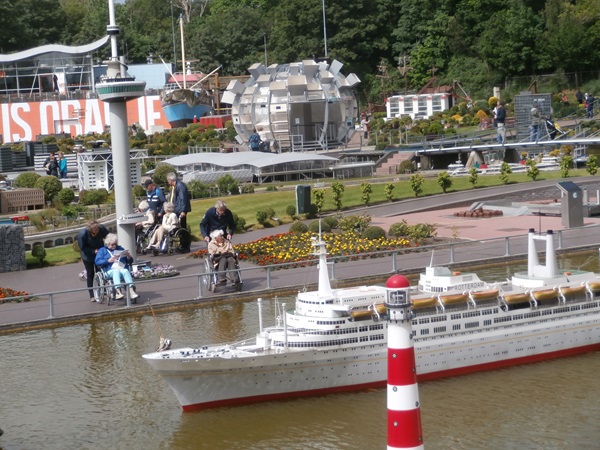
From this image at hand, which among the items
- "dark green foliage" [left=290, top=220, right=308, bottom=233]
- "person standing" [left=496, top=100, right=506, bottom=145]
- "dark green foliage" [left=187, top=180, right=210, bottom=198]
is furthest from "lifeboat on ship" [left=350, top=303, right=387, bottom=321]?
"person standing" [left=496, top=100, right=506, bottom=145]

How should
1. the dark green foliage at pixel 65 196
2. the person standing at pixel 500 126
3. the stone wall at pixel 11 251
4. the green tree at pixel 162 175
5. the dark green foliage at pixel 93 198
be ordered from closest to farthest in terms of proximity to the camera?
the stone wall at pixel 11 251
the dark green foliage at pixel 93 198
the dark green foliage at pixel 65 196
the green tree at pixel 162 175
the person standing at pixel 500 126

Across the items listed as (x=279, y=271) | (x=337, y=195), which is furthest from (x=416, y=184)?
(x=279, y=271)

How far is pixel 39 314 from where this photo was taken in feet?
85.1

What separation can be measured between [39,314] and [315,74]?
36692mm

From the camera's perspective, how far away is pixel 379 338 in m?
20.1

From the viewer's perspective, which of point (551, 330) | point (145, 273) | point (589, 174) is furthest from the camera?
point (589, 174)

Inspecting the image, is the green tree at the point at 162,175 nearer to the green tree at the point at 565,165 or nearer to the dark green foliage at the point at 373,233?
the green tree at the point at 565,165

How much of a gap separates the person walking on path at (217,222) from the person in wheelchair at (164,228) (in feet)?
15.3

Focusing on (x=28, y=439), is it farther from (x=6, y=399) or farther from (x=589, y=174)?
(x=589, y=174)

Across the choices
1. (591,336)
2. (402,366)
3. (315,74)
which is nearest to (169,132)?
(315,74)

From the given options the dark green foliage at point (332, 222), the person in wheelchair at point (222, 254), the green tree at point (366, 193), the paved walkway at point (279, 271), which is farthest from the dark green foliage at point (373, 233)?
the green tree at point (366, 193)

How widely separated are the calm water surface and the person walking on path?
566cm

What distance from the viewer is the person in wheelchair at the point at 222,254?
2773 centimetres

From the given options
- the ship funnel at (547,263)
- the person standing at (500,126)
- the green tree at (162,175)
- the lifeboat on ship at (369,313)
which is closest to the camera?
the lifeboat on ship at (369,313)
